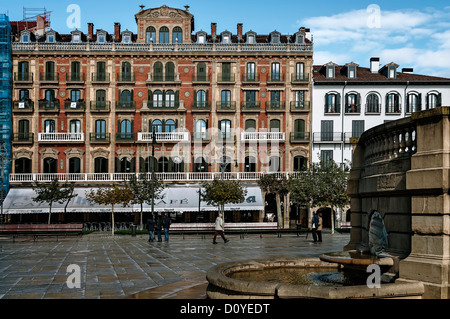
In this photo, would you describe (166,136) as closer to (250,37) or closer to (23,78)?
(250,37)

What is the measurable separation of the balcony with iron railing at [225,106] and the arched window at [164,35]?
7710 millimetres

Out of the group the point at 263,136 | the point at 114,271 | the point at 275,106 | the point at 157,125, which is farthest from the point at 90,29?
the point at 114,271

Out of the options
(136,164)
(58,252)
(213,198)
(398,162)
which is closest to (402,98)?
(213,198)

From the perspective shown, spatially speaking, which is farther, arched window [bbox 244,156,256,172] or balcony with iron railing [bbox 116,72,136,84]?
balcony with iron railing [bbox 116,72,136,84]

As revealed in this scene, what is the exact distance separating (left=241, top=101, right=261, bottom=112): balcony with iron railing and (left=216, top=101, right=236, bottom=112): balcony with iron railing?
0.82 metres

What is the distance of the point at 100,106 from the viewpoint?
172ft

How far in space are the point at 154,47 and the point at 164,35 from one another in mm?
1646

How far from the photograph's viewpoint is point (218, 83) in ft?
172

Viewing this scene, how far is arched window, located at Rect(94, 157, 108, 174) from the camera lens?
5241 centimetres

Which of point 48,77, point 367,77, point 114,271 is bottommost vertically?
point 114,271

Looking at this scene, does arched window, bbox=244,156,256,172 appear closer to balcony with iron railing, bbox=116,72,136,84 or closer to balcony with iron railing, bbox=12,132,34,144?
balcony with iron railing, bbox=116,72,136,84

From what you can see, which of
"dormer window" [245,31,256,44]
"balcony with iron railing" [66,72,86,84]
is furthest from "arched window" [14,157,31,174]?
"dormer window" [245,31,256,44]

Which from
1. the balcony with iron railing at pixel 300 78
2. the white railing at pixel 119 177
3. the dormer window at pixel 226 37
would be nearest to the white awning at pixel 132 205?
the white railing at pixel 119 177

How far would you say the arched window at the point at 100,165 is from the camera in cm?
5241
